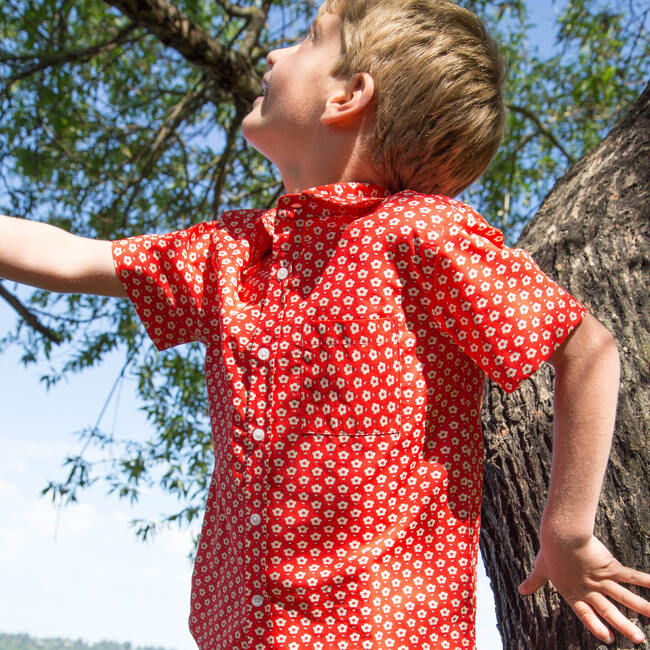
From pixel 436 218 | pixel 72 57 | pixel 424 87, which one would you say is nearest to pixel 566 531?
pixel 436 218

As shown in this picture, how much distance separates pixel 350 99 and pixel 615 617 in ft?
3.60

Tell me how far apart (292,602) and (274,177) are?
443 centimetres

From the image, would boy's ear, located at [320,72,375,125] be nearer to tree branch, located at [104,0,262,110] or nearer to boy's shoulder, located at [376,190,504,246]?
boy's shoulder, located at [376,190,504,246]

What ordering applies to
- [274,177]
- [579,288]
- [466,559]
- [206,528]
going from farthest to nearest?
[274,177], [579,288], [206,528], [466,559]

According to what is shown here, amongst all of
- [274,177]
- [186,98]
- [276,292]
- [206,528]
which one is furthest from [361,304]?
[274,177]

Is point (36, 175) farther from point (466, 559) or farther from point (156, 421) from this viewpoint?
point (466, 559)

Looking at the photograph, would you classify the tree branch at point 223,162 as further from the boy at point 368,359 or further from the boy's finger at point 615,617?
the boy's finger at point 615,617

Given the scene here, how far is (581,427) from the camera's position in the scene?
1.33 m

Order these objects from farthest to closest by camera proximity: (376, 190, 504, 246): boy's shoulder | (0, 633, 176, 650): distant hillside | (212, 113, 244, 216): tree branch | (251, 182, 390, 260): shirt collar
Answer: (0, 633, 176, 650): distant hillside
(212, 113, 244, 216): tree branch
(251, 182, 390, 260): shirt collar
(376, 190, 504, 246): boy's shoulder

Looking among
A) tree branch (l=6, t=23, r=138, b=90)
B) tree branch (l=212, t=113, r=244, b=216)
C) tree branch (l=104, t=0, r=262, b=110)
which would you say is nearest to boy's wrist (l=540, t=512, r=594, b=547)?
tree branch (l=104, t=0, r=262, b=110)

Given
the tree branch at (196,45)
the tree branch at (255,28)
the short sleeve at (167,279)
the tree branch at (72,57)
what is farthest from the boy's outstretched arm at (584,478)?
the tree branch at (72,57)

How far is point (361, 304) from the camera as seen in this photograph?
4.50 ft

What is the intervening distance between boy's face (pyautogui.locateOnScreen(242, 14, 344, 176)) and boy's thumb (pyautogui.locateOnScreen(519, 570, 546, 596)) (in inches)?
37.9

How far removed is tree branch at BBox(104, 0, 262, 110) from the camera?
11.4ft
